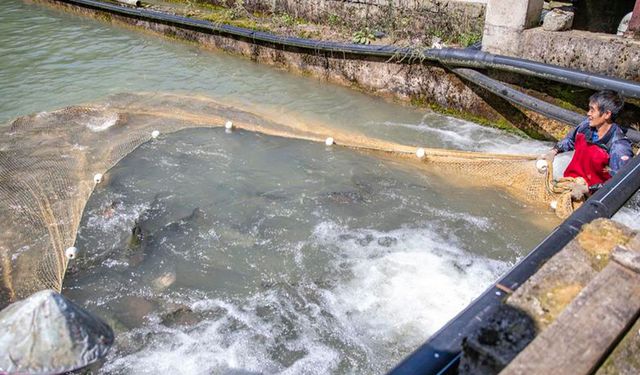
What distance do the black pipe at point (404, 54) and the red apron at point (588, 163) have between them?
2.90ft

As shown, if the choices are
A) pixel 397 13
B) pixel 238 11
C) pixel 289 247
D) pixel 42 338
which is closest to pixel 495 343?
pixel 42 338

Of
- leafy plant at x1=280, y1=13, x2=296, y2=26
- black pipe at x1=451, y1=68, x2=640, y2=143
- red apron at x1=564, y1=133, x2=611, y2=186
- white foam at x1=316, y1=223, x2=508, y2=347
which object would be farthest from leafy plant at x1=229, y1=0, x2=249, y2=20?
red apron at x1=564, y1=133, x2=611, y2=186

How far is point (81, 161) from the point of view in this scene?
6.53 m

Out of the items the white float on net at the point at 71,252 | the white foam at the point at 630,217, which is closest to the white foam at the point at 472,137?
the white foam at the point at 630,217

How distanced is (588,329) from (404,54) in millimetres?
6742

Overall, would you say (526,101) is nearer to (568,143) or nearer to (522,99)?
(522,99)

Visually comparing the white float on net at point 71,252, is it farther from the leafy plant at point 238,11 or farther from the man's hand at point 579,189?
→ the leafy plant at point 238,11

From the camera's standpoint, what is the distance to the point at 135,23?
508 inches

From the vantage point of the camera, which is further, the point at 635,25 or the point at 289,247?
the point at 635,25

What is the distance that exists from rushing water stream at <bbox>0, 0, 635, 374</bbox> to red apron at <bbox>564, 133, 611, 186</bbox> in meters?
0.61

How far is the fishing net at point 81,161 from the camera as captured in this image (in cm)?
493

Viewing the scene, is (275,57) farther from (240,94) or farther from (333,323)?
(333,323)

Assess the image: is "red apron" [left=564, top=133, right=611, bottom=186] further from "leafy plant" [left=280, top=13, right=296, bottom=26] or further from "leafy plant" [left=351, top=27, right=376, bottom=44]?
"leafy plant" [left=280, top=13, right=296, bottom=26]

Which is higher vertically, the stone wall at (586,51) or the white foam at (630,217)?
the stone wall at (586,51)
